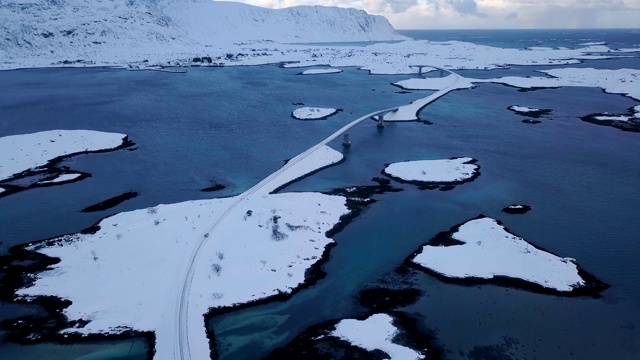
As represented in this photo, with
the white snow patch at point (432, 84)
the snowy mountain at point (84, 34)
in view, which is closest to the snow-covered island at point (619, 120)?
the white snow patch at point (432, 84)

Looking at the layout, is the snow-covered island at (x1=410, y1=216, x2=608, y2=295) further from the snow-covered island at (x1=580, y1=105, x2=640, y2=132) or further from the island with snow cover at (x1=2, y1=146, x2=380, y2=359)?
the snow-covered island at (x1=580, y1=105, x2=640, y2=132)

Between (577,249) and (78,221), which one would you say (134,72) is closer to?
(78,221)

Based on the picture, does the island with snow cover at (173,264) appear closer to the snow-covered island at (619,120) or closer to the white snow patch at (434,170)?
the white snow patch at (434,170)

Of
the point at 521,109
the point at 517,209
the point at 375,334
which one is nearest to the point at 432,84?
the point at 521,109

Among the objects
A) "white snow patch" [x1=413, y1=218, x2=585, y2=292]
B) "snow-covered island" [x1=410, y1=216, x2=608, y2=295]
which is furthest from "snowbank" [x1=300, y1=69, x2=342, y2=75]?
"white snow patch" [x1=413, y1=218, x2=585, y2=292]

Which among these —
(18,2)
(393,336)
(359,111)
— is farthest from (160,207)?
(18,2)

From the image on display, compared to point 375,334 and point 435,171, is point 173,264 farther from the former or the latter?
point 435,171
